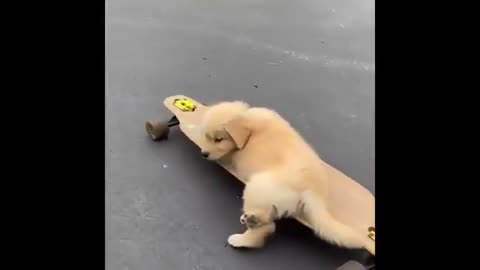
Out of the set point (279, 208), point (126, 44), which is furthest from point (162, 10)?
point (279, 208)

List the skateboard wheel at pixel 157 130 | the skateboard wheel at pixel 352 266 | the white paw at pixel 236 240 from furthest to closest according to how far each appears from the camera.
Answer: the skateboard wheel at pixel 157 130, the white paw at pixel 236 240, the skateboard wheel at pixel 352 266

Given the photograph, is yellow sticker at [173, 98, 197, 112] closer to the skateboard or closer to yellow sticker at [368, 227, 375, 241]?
the skateboard

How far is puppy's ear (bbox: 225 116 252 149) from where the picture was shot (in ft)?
4.29

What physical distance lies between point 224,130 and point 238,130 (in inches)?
1.2

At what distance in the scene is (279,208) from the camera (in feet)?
3.89

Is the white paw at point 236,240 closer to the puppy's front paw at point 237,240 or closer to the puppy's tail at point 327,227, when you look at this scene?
the puppy's front paw at point 237,240

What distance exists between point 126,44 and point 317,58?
61 centimetres

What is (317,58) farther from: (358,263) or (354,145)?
(358,263)

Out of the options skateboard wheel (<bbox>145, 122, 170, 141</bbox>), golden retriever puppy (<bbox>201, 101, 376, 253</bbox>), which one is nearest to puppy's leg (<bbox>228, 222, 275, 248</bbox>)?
golden retriever puppy (<bbox>201, 101, 376, 253</bbox>)

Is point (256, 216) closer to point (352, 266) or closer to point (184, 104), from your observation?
point (352, 266)

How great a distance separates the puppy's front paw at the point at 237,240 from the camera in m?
1.21

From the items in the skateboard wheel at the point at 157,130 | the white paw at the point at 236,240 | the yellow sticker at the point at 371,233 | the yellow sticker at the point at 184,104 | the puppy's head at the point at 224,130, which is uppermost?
the puppy's head at the point at 224,130

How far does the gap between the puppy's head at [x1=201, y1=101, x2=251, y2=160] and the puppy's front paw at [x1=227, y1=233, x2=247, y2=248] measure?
0.20 meters

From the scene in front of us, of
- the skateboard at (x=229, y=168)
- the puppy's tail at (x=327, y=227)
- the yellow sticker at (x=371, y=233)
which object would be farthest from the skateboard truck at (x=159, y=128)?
the yellow sticker at (x=371, y=233)
